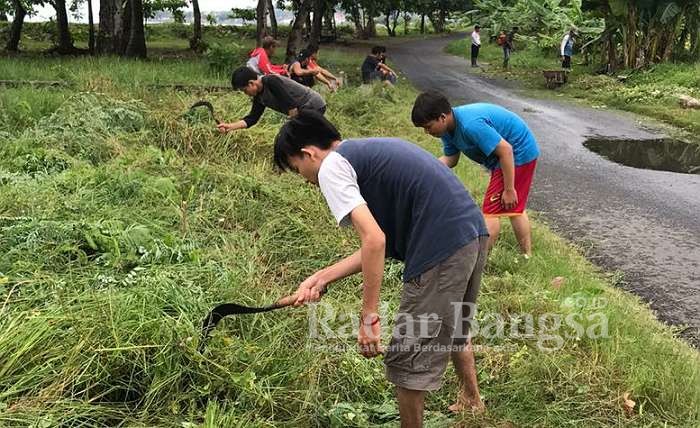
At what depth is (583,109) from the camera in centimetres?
1334

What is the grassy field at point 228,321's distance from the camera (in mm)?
2643

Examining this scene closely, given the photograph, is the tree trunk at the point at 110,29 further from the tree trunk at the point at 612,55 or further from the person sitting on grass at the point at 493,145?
the person sitting on grass at the point at 493,145

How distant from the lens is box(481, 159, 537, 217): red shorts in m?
4.31

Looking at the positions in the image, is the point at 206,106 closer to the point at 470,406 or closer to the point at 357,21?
the point at 470,406

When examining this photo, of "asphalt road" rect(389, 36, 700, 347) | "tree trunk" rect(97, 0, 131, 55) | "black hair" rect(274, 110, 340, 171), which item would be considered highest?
"tree trunk" rect(97, 0, 131, 55)

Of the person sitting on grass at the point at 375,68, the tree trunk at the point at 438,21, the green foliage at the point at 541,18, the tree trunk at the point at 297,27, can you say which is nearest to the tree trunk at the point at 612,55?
the green foliage at the point at 541,18

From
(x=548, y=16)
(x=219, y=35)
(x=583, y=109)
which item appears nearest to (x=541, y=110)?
(x=583, y=109)

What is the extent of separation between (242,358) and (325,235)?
6.18 feet

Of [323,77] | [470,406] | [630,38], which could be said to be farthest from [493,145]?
[630,38]

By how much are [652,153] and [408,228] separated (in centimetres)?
792

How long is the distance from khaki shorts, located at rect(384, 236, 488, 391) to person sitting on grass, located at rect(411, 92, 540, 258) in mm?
1224

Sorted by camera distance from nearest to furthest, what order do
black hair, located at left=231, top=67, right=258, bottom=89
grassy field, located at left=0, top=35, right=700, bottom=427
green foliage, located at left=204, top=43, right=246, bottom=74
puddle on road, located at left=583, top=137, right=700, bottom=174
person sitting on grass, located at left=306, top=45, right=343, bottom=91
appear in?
grassy field, located at left=0, top=35, right=700, bottom=427, black hair, located at left=231, top=67, right=258, bottom=89, puddle on road, located at left=583, top=137, right=700, bottom=174, person sitting on grass, located at left=306, top=45, right=343, bottom=91, green foliage, located at left=204, top=43, right=246, bottom=74

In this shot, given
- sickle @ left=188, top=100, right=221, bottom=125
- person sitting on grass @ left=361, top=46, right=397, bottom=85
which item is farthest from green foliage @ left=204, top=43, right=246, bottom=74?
sickle @ left=188, top=100, right=221, bottom=125

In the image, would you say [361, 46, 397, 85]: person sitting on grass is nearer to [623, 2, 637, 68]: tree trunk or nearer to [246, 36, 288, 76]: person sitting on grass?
[246, 36, 288, 76]: person sitting on grass
